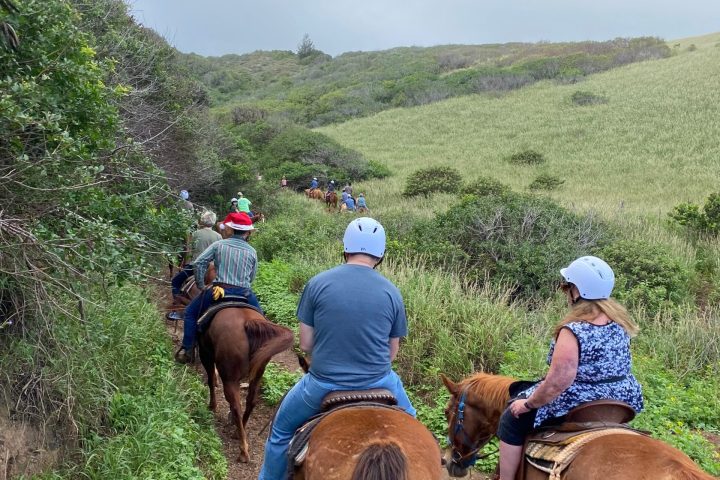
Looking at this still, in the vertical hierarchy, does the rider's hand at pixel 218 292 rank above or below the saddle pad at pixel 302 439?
above

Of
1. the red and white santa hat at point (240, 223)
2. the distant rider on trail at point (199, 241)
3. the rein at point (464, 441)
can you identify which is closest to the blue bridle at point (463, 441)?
the rein at point (464, 441)

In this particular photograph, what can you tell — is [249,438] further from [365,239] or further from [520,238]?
[520,238]

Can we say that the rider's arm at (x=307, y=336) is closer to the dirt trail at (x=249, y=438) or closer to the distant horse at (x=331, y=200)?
the dirt trail at (x=249, y=438)

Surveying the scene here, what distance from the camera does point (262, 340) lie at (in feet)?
18.7

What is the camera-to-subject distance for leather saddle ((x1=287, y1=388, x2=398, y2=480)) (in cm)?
326

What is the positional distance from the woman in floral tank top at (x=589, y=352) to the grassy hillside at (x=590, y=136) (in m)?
13.9

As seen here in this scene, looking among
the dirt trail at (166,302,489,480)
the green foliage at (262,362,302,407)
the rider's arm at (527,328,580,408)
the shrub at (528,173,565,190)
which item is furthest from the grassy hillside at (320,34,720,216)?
the rider's arm at (527,328,580,408)

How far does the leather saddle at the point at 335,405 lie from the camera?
3.26 m

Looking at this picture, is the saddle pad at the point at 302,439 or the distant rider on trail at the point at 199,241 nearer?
the saddle pad at the point at 302,439

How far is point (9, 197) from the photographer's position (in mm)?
4180

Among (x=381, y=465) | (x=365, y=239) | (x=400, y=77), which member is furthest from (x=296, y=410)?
(x=400, y=77)

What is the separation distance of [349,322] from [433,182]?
2150cm

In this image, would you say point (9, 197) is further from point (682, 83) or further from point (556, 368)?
point (682, 83)

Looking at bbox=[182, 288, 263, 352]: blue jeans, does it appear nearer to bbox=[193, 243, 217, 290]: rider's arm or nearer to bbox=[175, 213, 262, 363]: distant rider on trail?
bbox=[175, 213, 262, 363]: distant rider on trail
